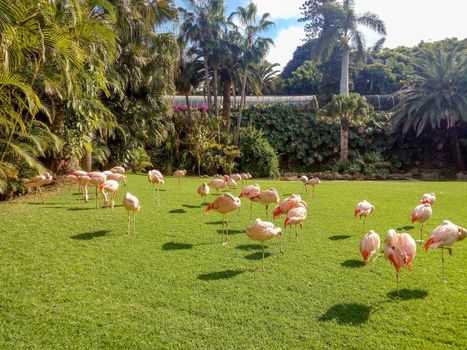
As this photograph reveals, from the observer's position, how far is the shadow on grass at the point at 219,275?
4426mm

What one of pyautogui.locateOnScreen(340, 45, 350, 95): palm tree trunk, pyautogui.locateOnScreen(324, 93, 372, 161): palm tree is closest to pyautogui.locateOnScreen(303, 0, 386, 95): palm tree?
pyautogui.locateOnScreen(340, 45, 350, 95): palm tree trunk

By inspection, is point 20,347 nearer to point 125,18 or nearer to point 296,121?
point 125,18

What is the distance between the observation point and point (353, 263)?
195 inches

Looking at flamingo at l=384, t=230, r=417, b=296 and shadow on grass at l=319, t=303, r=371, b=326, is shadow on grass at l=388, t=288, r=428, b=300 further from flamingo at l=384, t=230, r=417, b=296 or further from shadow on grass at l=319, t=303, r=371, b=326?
shadow on grass at l=319, t=303, r=371, b=326

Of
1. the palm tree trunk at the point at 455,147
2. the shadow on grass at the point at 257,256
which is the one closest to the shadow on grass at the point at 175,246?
the shadow on grass at the point at 257,256

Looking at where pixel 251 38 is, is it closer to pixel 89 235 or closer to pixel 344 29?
pixel 344 29

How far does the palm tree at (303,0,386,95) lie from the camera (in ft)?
83.9

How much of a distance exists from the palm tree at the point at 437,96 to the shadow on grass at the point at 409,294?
21937 mm

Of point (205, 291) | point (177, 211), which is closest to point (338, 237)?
point (205, 291)

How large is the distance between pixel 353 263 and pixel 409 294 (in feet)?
3.11

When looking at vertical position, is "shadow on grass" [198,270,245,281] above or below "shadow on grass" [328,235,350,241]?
below

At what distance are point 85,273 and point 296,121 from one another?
74.9ft

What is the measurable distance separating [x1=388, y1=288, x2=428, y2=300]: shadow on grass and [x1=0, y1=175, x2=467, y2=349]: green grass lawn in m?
0.02

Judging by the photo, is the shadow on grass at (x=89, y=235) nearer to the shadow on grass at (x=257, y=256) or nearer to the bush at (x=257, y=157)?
the shadow on grass at (x=257, y=256)
